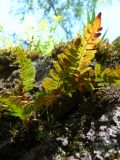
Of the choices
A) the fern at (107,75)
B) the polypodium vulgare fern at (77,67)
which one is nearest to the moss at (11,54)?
the polypodium vulgare fern at (77,67)

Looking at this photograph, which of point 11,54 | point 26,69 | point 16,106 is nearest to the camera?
point 16,106

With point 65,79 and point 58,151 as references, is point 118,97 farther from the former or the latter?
point 58,151

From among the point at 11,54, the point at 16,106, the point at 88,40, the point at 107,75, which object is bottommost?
the point at 16,106

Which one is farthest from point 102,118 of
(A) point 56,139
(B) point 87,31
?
(B) point 87,31

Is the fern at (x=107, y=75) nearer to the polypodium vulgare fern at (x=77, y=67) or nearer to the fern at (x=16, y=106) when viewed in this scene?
the polypodium vulgare fern at (x=77, y=67)

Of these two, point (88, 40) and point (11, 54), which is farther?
point (11, 54)

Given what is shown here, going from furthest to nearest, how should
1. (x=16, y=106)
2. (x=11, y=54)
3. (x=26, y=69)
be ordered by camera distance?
(x=11, y=54)
(x=26, y=69)
(x=16, y=106)

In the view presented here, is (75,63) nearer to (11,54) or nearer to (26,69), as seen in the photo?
(26,69)

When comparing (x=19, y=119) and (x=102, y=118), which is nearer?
(x=102, y=118)

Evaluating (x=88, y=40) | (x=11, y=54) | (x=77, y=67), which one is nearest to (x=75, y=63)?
(x=77, y=67)

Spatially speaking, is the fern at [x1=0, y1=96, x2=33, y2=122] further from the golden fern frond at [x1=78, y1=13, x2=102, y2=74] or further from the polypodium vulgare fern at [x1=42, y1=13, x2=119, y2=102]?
the golden fern frond at [x1=78, y1=13, x2=102, y2=74]

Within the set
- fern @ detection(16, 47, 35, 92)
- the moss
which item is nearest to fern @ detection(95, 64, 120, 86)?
fern @ detection(16, 47, 35, 92)
